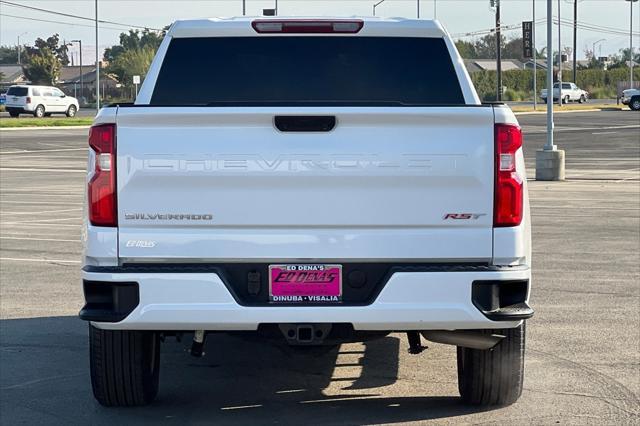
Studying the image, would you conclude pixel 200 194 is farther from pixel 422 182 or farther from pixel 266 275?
pixel 422 182

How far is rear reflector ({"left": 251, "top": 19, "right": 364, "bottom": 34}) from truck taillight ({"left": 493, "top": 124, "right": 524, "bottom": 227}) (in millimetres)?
1396

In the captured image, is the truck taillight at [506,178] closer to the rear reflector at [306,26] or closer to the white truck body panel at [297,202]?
the white truck body panel at [297,202]

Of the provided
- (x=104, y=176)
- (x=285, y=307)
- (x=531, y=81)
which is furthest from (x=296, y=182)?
(x=531, y=81)

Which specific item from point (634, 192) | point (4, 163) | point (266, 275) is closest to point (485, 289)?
point (266, 275)

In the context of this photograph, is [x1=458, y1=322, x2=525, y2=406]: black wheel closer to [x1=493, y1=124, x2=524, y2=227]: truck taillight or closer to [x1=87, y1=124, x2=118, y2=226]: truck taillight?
[x1=493, y1=124, x2=524, y2=227]: truck taillight

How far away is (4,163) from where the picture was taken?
1373 inches

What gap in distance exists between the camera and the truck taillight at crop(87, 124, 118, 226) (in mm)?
6027

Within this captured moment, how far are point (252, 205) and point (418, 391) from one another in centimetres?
206

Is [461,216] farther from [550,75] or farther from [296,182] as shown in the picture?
[550,75]

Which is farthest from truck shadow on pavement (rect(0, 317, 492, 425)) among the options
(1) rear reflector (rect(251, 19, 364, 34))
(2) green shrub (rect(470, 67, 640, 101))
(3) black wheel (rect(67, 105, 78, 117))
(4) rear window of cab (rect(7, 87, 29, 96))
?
(2) green shrub (rect(470, 67, 640, 101))

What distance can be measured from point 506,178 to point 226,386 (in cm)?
250

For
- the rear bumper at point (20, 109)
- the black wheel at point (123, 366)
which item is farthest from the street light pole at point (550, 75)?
the rear bumper at point (20, 109)

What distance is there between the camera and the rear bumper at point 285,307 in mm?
6027

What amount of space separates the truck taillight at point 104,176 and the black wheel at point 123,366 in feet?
2.64
